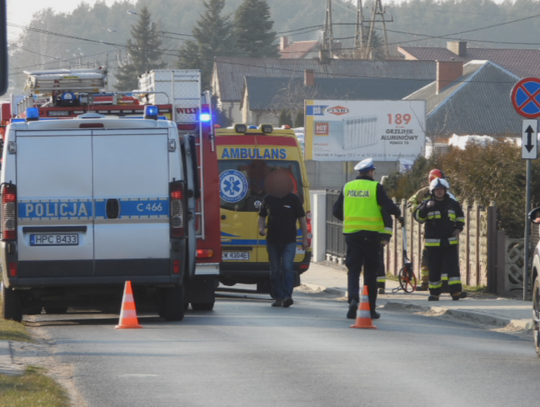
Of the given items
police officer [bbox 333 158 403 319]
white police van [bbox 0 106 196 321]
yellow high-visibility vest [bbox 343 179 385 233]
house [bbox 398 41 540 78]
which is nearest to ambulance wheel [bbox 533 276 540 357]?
police officer [bbox 333 158 403 319]

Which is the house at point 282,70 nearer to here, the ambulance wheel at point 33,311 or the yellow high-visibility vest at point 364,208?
the ambulance wheel at point 33,311

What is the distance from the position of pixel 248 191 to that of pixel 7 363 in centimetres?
739

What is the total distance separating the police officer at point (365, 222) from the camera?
39.5 feet

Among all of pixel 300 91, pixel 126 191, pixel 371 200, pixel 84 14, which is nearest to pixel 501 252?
pixel 371 200

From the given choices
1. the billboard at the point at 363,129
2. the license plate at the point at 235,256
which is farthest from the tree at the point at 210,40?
the license plate at the point at 235,256

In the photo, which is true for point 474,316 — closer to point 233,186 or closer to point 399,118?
point 233,186

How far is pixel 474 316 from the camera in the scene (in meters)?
12.8

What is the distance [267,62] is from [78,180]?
81916 mm

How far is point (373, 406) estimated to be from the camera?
6.98 metres

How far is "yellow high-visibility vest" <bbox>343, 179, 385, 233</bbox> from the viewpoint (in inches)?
474

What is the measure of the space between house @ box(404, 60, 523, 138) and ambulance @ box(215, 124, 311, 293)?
49473 millimetres

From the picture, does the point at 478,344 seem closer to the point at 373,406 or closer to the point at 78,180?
the point at 373,406

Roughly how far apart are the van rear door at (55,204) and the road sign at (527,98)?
6.46 m

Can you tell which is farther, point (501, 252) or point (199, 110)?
point (501, 252)
